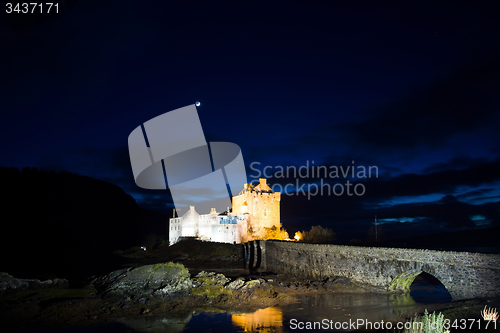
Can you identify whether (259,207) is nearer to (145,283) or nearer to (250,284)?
(250,284)

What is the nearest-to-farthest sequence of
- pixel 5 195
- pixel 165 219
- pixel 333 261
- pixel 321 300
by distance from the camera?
pixel 321 300, pixel 333 261, pixel 5 195, pixel 165 219

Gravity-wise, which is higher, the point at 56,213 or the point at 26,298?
the point at 56,213

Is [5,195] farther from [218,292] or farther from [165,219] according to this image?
[218,292]

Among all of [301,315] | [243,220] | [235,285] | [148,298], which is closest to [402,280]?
[301,315]

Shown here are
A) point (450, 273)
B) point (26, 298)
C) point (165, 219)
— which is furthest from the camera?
point (165, 219)

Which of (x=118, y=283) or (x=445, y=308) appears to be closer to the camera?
(x=445, y=308)

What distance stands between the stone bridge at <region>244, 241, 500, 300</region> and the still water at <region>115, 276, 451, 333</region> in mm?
1780

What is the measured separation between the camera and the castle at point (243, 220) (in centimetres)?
5503

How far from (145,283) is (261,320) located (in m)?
9.75

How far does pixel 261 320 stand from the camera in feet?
61.8

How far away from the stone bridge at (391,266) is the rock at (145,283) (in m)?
12.2

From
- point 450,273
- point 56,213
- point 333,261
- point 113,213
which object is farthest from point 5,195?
point 450,273

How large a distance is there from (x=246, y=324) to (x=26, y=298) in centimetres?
1474

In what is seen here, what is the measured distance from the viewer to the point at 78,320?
59.5ft
